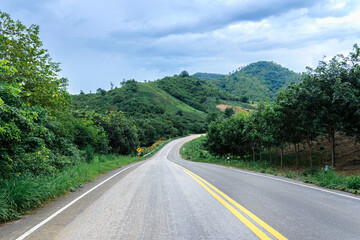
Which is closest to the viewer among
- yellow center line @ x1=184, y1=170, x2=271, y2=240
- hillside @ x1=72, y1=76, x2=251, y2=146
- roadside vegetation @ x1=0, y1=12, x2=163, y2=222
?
yellow center line @ x1=184, y1=170, x2=271, y2=240

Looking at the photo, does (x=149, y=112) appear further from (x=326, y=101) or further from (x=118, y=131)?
(x=326, y=101)

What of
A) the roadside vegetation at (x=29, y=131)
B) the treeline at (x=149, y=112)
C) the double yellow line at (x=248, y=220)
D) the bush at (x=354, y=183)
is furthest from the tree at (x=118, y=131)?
the treeline at (x=149, y=112)

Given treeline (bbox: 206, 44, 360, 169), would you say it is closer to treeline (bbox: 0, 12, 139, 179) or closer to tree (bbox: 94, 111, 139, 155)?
treeline (bbox: 0, 12, 139, 179)

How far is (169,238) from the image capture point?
350cm

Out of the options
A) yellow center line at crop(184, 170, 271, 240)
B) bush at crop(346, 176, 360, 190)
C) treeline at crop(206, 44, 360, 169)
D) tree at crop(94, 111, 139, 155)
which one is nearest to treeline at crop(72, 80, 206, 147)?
tree at crop(94, 111, 139, 155)

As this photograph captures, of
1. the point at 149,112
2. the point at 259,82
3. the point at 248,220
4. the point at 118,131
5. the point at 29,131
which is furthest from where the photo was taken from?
the point at 259,82

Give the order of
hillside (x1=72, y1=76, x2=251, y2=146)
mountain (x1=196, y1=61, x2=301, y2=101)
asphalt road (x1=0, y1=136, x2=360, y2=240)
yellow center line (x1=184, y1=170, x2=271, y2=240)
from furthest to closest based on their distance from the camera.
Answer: mountain (x1=196, y1=61, x2=301, y2=101) → hillside (x1=72, y1=76, x2=251, y2=146) → asphalt road (x1=0, y1=136, x2=360, y2=240) → yellow center line (x1=184, y1=170, x2=271, y2=240)

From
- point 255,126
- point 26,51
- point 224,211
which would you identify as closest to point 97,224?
point 224,211

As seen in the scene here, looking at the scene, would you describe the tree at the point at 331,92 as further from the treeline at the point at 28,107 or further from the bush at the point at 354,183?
the treeline at the point at 28,107

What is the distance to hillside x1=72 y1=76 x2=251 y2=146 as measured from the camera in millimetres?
84125

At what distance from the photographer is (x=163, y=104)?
120562 mm

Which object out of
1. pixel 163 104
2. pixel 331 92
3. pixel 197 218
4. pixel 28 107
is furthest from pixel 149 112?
pixel 197 218

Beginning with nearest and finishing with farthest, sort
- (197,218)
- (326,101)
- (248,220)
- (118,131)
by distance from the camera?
(248,220) → (197,218) → (326,101) → (118,131)

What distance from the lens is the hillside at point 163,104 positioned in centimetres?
8412
